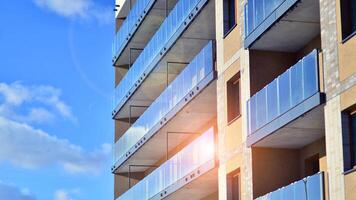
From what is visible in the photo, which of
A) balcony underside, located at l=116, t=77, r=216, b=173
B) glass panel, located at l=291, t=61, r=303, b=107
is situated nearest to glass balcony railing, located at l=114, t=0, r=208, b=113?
balcony underside, located at l=116, t=77, r=216, b=173

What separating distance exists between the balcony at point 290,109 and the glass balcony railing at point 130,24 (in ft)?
58.6


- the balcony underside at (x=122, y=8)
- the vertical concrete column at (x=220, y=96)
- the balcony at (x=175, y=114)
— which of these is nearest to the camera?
the vertical concrete column at (x=220, y=96)

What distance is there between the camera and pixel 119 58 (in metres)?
53.1

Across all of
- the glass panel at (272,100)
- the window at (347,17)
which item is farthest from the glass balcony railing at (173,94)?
the window at (347,17)

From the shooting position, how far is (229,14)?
109 feet

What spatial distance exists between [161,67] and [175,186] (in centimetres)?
735

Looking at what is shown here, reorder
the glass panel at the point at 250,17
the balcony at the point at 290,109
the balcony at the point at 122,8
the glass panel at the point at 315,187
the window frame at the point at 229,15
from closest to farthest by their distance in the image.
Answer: the glass panel at the point at 315,187 → the balcony at the point at 290,109 → the glass panel at the point at 250,17 → the window frame at the point at 229,15 → the balcony at the point at 122,8

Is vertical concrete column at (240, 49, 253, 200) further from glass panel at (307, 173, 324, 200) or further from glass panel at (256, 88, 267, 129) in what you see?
glass panel at (307, 173, 324, 200)

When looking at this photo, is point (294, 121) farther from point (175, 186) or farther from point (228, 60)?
point (175, 186)

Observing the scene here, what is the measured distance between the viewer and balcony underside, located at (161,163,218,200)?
3437 centimetres

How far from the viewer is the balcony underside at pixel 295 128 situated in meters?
24.5

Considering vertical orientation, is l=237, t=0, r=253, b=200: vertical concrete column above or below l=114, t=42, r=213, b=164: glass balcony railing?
below

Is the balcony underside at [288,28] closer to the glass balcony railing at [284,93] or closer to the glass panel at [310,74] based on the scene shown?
the glass balcony railing at [284,93]

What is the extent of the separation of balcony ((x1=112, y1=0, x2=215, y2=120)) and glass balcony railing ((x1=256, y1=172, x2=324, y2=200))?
10790mm
